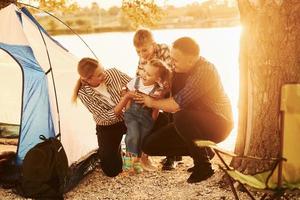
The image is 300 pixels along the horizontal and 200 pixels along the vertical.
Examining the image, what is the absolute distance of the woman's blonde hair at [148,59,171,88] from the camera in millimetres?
4527

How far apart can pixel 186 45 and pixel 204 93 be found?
17.9 inches

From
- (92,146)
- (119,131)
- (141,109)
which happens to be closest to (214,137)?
(141,109)

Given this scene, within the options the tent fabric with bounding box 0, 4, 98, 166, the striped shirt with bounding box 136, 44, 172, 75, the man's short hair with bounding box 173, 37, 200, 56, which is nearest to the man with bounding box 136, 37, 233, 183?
the man's short hair with bounding box 173, 37, 200, 56

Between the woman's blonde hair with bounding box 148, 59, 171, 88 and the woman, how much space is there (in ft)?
1.69

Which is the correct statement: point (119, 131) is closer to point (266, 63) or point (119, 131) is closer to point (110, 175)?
point (110, 175)

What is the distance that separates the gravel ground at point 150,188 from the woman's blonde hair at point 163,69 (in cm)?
98

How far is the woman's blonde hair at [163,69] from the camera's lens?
453 cm

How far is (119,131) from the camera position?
512cm

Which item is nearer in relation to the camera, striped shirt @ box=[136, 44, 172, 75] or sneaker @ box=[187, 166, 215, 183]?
sneaker @ box=[187, 166, 215, 183]

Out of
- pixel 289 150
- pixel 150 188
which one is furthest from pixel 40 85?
pixel 289 150

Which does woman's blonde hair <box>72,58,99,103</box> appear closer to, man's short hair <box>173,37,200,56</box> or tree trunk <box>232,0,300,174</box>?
man's short hair <box>173,37,200,56</box>

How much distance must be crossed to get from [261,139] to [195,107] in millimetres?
649

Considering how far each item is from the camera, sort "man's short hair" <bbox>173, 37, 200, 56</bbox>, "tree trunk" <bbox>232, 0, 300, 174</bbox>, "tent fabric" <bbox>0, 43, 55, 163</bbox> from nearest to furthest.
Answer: "tree trunk" <bbox>232, 0, 300, 174</bbox> < "man's short hair" <bbox>173, 37, 200, 56</bbox> < "tent fabric" <bbox>0, 43, 55, 163</bbox>

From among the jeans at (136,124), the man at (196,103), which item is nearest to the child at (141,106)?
the jeans at (136,124)
